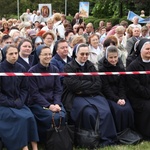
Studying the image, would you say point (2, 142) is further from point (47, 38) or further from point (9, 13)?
point (9, 13)

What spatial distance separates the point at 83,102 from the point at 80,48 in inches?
37.2

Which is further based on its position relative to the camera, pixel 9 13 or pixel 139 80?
pixel 9 13

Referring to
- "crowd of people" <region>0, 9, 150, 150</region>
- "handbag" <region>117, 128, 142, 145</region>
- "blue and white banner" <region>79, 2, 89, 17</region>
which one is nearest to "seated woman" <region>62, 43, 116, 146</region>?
"crowd of people" <region>0, 9, 150, 150</region>

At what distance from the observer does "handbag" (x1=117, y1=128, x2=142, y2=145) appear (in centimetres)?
608

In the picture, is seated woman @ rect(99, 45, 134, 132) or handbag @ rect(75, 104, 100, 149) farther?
seated woman @ rect(99, 45, 134, 132)

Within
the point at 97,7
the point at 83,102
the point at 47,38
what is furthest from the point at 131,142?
the point at 97,7

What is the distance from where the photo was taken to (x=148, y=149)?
583 cm

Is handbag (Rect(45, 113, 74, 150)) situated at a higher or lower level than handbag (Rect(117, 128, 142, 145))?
higher

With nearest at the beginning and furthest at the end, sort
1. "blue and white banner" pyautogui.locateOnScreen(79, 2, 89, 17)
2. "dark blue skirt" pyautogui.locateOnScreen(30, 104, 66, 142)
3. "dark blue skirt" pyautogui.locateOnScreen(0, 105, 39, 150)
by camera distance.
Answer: "dark blue skirt" pyautogui.locateOnScreen(0, 105, 39, 150) < "dark blue skirt" pyautogui.locateOnScreen(30, 104, 66, 142) < "blue and white banner" pyautogui.locateOnScreen(79, 2, 89, 17)

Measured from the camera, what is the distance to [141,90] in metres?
6.36

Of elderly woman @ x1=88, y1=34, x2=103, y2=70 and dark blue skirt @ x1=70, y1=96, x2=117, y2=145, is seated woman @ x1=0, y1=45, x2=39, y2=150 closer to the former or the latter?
dark blue skirt @ x1=70, y1=96, x2=117, y2=145

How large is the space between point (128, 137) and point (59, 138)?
4.49ft

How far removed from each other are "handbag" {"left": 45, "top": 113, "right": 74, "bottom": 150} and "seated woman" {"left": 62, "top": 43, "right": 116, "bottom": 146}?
48cm

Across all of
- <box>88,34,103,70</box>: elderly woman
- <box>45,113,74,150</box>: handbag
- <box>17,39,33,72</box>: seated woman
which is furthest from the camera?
<box>88,34,103,70</box>: elderly woman
